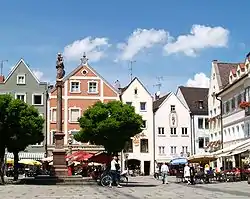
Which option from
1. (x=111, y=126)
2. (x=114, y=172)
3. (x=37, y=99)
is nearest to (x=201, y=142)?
(x=37, y=99)

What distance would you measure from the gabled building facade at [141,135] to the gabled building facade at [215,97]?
1097 centimetres

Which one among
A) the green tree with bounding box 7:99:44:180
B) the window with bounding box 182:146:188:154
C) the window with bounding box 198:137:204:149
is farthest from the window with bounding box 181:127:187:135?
the green tree with bounding box 7:99:44:180

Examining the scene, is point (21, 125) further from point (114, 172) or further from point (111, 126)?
point (114, 172)

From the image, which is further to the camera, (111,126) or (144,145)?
(144,145)

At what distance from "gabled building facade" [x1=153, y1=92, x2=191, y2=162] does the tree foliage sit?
40.3m

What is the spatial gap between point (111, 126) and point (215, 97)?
26843mm

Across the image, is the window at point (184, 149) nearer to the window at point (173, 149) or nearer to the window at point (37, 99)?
the window at point (173, 149)

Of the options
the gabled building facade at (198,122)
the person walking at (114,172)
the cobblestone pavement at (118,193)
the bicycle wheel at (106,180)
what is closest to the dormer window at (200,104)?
the gabled building facade at (198,122)

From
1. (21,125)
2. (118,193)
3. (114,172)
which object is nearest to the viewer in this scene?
(118,193)

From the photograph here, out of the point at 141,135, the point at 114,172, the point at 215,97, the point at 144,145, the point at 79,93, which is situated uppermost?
the point at 79,93

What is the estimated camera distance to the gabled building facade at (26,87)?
76250 millimetres

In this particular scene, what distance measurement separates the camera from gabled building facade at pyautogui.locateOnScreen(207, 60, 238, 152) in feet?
226

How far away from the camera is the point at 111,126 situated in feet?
152

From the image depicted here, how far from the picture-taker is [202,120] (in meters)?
85.2
